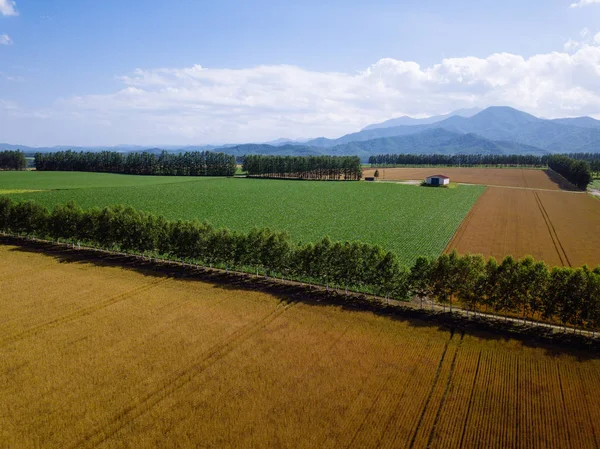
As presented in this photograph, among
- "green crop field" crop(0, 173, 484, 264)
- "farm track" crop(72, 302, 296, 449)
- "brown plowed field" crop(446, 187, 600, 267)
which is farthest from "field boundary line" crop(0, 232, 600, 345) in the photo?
"brown plowed field" crop(446, 187, 600, 267)

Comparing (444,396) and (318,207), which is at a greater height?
(318,207)

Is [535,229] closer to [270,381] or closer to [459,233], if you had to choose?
[459,233]

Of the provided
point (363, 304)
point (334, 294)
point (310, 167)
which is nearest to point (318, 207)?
point (334, 294)

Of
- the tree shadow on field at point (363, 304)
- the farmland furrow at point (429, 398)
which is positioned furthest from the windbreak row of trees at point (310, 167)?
the farmland furrow at point (429, 398)

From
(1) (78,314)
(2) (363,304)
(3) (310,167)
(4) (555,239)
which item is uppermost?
(3) (310,167)

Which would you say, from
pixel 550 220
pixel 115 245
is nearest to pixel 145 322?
pixel 115 245

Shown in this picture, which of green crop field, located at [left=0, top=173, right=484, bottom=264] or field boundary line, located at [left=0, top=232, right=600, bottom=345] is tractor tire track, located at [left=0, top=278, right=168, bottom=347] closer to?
field boundary line, located at [left=0, top=232, right=600, bottom=345]

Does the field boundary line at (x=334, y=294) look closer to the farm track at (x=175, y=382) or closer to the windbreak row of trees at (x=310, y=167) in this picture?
the farm track at (x=175, y=382)
